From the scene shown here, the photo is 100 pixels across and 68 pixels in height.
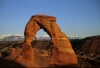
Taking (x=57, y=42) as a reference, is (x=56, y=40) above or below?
above

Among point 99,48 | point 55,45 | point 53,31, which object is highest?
point 53,31

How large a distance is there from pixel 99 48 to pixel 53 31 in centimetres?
5658

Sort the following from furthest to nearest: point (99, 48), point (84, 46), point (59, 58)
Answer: point (84, 46) < point (99, 48) < point (59, 58)

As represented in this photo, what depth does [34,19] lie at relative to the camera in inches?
1379

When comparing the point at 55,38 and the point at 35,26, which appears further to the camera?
the point at 35,26

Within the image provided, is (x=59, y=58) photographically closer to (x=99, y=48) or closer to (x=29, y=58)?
(x=29, y=58)

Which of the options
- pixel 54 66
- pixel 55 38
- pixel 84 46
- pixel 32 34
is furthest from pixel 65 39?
pixel 84 46

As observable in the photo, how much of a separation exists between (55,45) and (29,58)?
22.6 ft

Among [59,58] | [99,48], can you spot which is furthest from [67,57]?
[99,48]

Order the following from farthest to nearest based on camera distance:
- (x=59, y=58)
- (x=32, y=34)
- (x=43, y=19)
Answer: (x=32, y=34) < (x=43, y=19) < (x=59, y=58)

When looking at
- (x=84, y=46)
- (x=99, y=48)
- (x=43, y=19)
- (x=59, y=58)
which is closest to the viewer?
(x=59, y=58)

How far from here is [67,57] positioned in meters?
31.5

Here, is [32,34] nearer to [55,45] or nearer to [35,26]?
[35,26]

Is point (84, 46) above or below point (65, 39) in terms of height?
below
